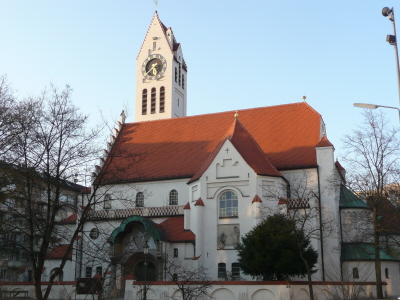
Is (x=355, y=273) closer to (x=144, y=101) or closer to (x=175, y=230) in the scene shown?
(x=175, y=230)

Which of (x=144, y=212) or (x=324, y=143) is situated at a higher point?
(x=324, y=143)

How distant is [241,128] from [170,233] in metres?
9.25

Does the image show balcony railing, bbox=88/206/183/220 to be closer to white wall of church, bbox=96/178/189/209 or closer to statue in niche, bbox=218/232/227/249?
white wall of church, bbox=96/178/189/209

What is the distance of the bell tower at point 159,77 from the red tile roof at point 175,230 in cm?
1737

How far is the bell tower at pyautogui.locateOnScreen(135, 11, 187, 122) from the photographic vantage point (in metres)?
53.0

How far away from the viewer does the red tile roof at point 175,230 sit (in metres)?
35.0

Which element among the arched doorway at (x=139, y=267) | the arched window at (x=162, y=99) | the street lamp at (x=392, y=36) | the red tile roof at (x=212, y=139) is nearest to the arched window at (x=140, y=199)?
the red tile roof at (x=212, y=139)

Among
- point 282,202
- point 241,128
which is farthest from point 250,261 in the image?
point 241,128

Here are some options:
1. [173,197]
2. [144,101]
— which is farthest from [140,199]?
[144,101]

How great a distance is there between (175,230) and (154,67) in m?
23.6

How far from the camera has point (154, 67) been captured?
5444 centimetres

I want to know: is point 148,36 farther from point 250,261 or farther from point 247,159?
point 250,261

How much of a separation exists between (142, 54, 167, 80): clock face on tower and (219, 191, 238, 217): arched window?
75.9 ft

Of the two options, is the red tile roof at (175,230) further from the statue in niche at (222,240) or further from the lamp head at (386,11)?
the lamp head at (386,11)
